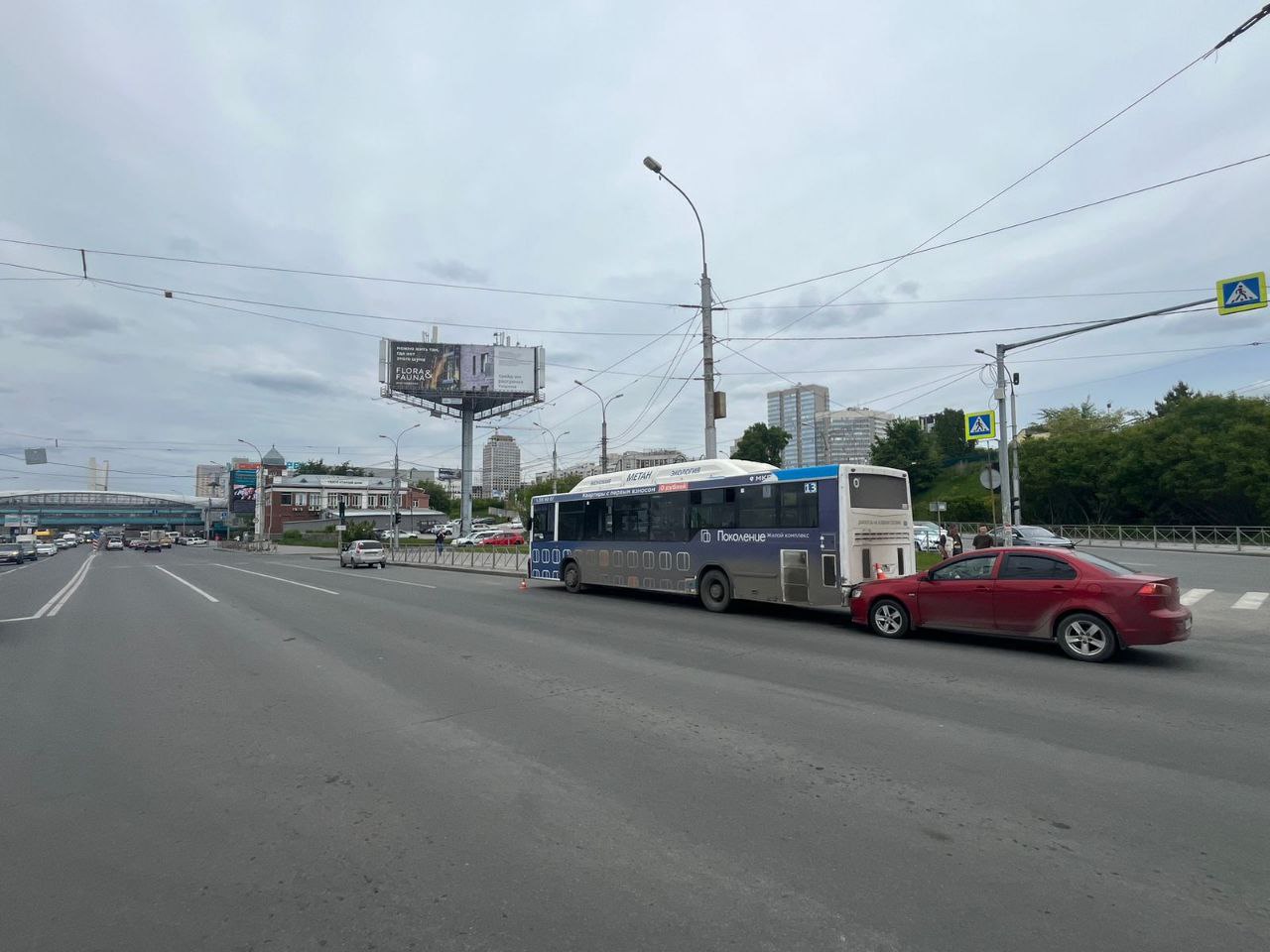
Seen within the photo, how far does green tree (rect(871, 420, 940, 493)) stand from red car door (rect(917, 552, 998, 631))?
189 ft

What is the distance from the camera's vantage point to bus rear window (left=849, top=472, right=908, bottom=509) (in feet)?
41.4

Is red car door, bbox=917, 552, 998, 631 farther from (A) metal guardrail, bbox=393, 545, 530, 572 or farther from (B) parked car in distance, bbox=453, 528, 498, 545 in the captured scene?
(B) parked car in distance, bbox=453, 528, 498, 545

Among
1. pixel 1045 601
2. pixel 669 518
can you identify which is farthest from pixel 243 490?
pixel 1045 601

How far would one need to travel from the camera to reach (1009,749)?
545cm

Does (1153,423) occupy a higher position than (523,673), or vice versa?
(1153,423)

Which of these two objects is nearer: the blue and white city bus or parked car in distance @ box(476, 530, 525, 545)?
the blue and white city bus

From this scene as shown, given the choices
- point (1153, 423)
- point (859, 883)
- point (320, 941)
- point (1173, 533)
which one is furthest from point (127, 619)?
point (1153, 423)

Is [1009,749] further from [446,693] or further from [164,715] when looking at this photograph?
[164,715]

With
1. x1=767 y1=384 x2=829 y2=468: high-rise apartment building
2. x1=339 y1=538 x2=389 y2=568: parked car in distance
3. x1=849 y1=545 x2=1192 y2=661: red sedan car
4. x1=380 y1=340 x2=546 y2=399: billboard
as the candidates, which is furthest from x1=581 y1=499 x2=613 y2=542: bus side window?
x1=380 y1=340 x2=546 y2=399: billboard

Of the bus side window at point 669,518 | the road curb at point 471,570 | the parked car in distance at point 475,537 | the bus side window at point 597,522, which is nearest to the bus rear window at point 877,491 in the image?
the bus side window at point 669,518

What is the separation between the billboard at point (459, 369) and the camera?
197 feet

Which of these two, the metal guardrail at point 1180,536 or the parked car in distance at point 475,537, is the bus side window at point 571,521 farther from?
the metal guardrail at point 1180,536

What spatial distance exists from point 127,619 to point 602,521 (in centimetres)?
1034

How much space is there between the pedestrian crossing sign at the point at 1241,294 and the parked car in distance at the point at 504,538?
4315 cm
